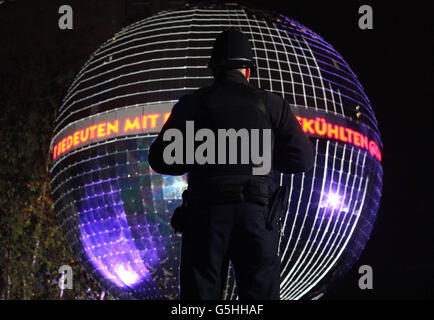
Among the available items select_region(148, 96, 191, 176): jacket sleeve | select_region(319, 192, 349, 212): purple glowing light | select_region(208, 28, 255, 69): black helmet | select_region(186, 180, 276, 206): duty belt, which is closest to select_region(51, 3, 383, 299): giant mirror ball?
select_region(319, 192, 349, 212): purple glowing light

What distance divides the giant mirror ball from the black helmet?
13.1ft

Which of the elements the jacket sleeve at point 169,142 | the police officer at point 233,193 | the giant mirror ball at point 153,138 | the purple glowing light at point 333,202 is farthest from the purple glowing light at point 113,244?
the police officer at point 233,193

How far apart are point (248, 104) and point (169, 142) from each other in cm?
49

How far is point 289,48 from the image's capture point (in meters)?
9.16

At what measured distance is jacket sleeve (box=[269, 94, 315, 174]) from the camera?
4395 millimetres

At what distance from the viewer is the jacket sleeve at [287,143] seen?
4395 mm

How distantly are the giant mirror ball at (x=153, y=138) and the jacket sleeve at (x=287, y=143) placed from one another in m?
4.01

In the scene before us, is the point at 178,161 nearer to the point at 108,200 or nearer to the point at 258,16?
the point at 108,200

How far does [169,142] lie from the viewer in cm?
436

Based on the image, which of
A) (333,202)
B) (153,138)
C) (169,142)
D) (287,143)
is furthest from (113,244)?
(287,143)
